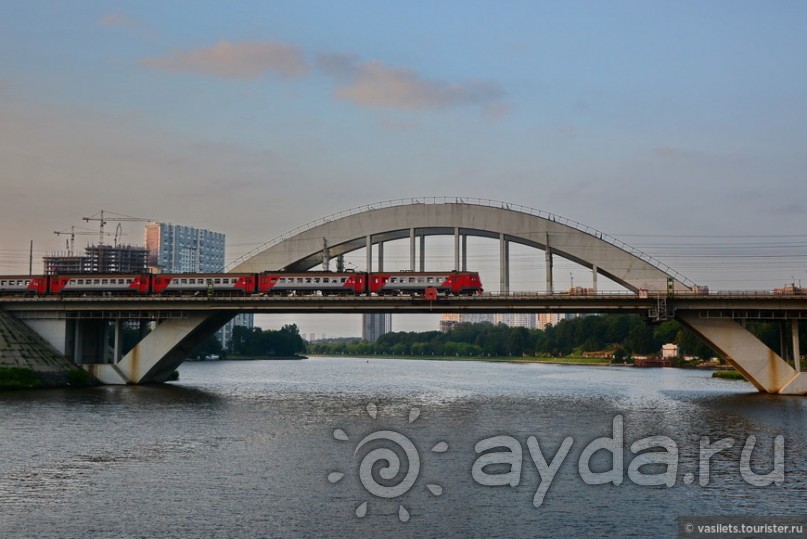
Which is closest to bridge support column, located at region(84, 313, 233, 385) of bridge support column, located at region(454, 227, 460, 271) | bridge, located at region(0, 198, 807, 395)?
bridge, located at region(0, 198, 807, 395)

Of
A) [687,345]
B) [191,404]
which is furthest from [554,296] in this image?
[687,345]

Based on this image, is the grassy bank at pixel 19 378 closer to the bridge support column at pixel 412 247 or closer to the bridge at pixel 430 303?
the bridge at pixel 430 303

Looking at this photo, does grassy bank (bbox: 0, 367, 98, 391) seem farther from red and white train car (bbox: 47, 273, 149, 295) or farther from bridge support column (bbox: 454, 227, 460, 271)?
bridge support column (bbox: 454, 227, 460, 271)

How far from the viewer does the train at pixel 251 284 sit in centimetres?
7494

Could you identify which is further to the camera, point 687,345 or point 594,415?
point 687,345

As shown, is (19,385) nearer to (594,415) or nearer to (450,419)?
(450,419)

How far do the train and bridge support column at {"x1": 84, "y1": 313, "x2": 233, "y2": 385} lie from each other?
3173mm

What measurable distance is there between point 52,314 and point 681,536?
65974 mm

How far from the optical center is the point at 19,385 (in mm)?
68625

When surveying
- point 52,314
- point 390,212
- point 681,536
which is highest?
point 390,212

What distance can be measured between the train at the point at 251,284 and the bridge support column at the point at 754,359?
66.9 feet

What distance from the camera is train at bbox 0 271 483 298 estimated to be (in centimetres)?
7494

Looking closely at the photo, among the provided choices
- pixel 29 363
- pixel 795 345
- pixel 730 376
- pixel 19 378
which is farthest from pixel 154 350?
pixel 730 376

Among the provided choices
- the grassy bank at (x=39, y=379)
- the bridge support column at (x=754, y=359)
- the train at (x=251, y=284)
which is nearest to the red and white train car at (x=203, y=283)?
the train at (x=251, y=284)
